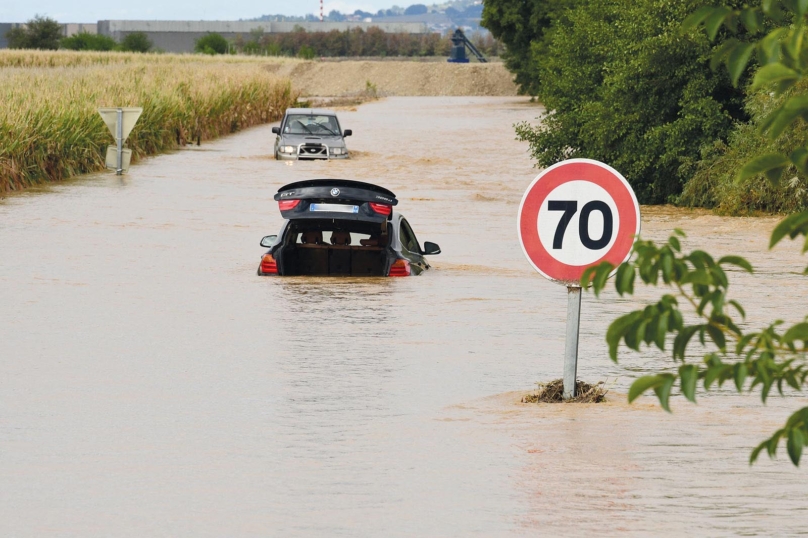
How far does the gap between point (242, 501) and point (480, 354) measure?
18.2ft

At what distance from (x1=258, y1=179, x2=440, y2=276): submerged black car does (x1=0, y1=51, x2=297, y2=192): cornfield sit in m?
14.1

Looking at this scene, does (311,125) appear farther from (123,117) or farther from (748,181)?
(748,181)

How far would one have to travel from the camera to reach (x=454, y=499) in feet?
23.8

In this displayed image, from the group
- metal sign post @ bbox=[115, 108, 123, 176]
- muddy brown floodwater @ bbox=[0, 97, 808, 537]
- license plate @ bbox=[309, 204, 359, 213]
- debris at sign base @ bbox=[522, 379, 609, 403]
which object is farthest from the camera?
metal sign post @ bbox=[115, 108, 123, 176]

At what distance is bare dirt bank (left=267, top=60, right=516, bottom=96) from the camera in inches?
4978

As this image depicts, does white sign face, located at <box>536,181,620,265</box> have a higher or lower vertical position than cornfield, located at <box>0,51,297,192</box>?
higher

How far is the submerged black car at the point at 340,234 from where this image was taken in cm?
1510

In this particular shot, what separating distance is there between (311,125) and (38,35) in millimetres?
108318

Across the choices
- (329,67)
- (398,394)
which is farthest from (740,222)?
(329,67)

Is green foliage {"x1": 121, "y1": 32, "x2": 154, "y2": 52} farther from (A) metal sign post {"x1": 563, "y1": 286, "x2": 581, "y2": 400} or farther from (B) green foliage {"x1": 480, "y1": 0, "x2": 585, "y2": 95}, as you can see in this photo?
(A) metal sign post {"x1": 563, "y1": 286, "x2": 581, "y2": 400}

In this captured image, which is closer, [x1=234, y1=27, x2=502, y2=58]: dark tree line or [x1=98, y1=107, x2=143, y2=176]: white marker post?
[x1=98, y1=107, x2=143, y2=176]: white marker post

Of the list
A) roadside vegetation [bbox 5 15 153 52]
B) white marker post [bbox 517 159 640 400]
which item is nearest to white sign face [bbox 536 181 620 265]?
white marker post [bbox 517 159 640 400]

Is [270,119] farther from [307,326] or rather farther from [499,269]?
[307,326]

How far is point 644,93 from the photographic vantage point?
95.4 ft
